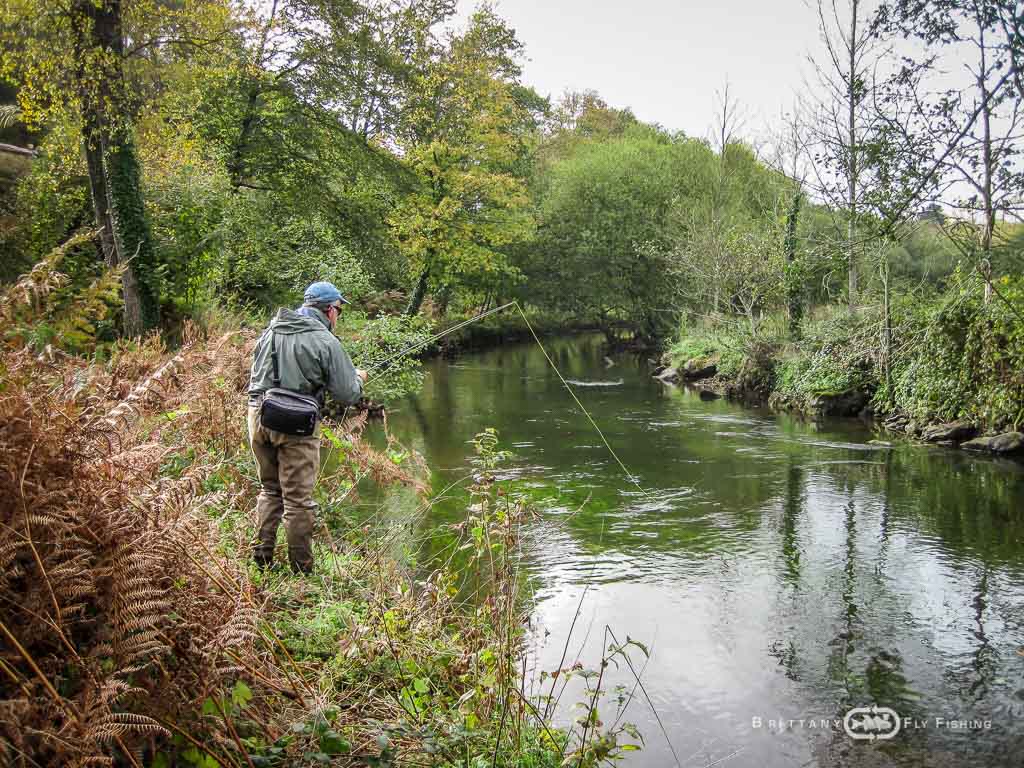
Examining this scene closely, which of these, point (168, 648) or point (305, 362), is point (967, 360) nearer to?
point (305, 362)

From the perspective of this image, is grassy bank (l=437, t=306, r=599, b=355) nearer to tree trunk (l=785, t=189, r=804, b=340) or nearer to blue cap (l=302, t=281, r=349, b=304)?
tree trunk (l=785, t=189, r=804, b=340)

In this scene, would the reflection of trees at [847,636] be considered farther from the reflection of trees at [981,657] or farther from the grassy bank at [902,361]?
the grassy bank at [902,361]

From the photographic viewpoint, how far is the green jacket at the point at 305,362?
214 inches

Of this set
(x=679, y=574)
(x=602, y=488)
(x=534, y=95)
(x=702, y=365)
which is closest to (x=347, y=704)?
(x=679, y=574)

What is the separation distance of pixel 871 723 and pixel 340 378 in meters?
4.31

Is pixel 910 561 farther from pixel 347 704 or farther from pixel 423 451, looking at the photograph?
pixel 423 451

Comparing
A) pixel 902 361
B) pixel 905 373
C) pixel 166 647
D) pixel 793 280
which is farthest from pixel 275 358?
pixel 793 280

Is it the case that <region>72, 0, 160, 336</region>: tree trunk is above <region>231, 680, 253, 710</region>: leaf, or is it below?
above

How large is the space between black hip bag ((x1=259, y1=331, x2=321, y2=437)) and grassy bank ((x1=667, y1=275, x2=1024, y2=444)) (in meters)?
8.11

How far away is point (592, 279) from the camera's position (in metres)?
37.7

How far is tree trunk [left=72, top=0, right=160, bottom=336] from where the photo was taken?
34.7ft

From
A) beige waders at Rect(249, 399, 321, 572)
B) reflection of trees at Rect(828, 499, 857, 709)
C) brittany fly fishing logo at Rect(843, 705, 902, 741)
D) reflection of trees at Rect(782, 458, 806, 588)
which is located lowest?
brittany fly fishing logo at Rect(843, 705, 902, 741)

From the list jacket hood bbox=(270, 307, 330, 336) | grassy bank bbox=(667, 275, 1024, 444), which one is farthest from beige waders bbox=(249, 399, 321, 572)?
grassy bank bbox=(667, 275, 1024, 444)

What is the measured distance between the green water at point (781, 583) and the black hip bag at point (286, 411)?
87.2 inches
